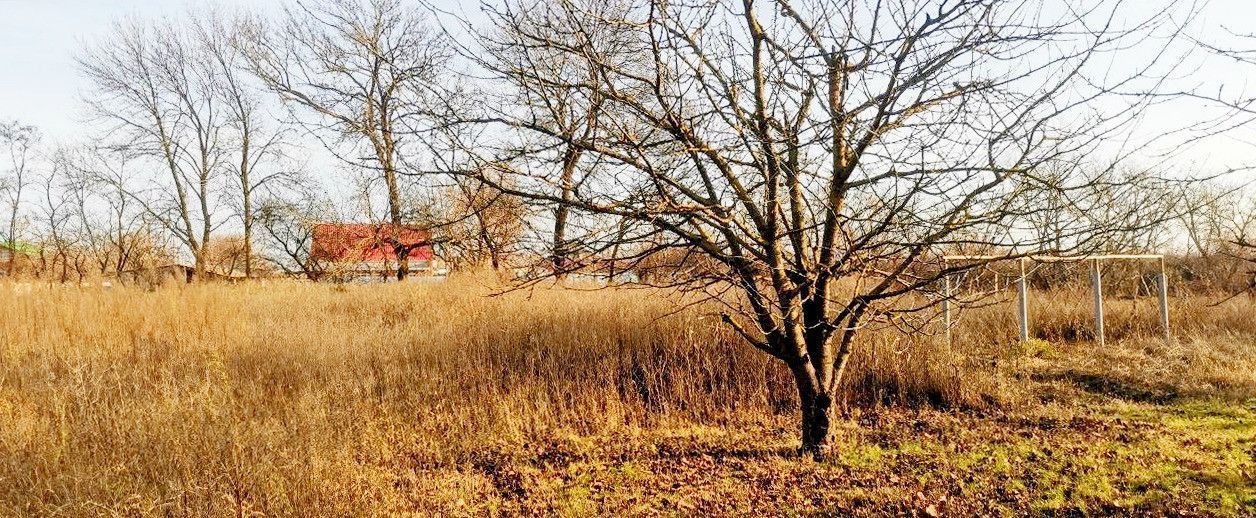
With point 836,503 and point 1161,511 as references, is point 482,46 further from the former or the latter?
point 1161,511

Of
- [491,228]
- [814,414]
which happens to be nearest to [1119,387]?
[814,414]

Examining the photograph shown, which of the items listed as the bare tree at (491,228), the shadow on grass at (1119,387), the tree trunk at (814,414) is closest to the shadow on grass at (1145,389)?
the shadow on grass at (1119,387)

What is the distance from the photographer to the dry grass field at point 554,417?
11.2 ft

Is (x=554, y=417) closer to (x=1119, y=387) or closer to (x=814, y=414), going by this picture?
(x=814, y=414)

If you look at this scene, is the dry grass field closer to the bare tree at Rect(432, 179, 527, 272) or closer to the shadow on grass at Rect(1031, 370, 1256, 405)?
the shadow on grass at Rect(1031, 370, 1256, 405)

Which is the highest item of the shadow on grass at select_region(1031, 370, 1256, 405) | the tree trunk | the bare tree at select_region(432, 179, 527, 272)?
the bare tree at select_region(432, 179, 527, 272)

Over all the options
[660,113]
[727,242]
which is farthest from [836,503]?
[660,113]

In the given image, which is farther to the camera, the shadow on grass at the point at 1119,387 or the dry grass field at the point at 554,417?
the shadow on grass at the point at 1119,387

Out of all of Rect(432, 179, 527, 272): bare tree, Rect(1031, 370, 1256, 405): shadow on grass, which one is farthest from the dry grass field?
Rect(432, 179, 527, 272): bare tree

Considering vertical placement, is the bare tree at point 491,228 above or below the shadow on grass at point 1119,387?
above

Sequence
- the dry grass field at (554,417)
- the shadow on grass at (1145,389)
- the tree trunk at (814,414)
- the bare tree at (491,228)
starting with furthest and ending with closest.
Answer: the shadow on grass at (1145,389)
the tree trunk at (814,414)
the dry grass field at (554,417)
the bare tree at (491,228)

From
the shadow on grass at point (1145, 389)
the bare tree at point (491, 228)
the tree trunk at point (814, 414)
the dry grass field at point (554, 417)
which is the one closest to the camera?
the bare tree at point (491, 228)

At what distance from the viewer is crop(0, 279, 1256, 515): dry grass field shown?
341 cm

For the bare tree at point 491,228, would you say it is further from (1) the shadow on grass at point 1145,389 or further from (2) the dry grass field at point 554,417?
(1) the shadow on grass at point 1145,389
